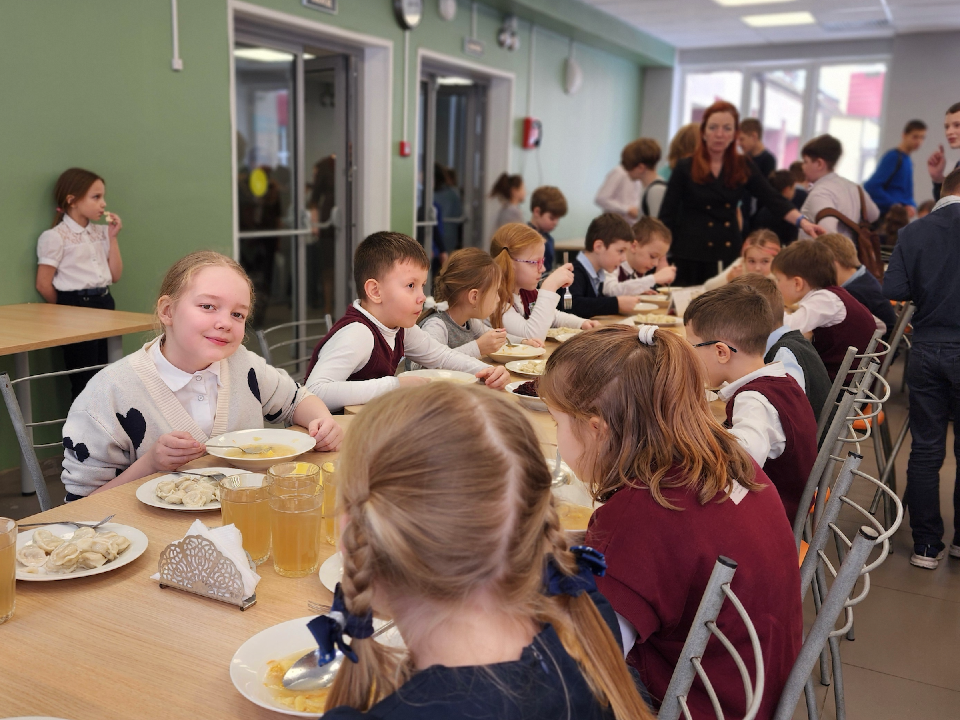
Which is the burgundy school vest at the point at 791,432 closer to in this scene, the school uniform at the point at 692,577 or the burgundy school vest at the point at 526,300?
the school uniform at the point at 692,577

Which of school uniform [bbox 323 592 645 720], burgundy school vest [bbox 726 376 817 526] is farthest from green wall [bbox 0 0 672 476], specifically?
school uniform [bbox 323 592 645 720]

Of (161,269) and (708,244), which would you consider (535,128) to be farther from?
(161,269)

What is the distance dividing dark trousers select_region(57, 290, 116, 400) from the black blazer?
3.21m

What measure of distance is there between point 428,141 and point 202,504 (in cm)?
568

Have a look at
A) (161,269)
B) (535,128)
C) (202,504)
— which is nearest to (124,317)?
(161,269)

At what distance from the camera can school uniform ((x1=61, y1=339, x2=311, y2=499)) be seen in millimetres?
1660

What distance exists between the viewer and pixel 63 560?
114 cm

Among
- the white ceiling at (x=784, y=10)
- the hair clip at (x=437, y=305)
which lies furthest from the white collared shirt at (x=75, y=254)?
the white ceiling at (x=784, y=10)

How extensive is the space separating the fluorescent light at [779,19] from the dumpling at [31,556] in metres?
8.43

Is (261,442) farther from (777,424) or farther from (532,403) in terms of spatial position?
(777,424)

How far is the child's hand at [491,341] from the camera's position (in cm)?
282

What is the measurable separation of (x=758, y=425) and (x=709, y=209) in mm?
3371

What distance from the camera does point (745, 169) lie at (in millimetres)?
4883

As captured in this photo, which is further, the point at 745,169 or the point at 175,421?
the point at 745,169
